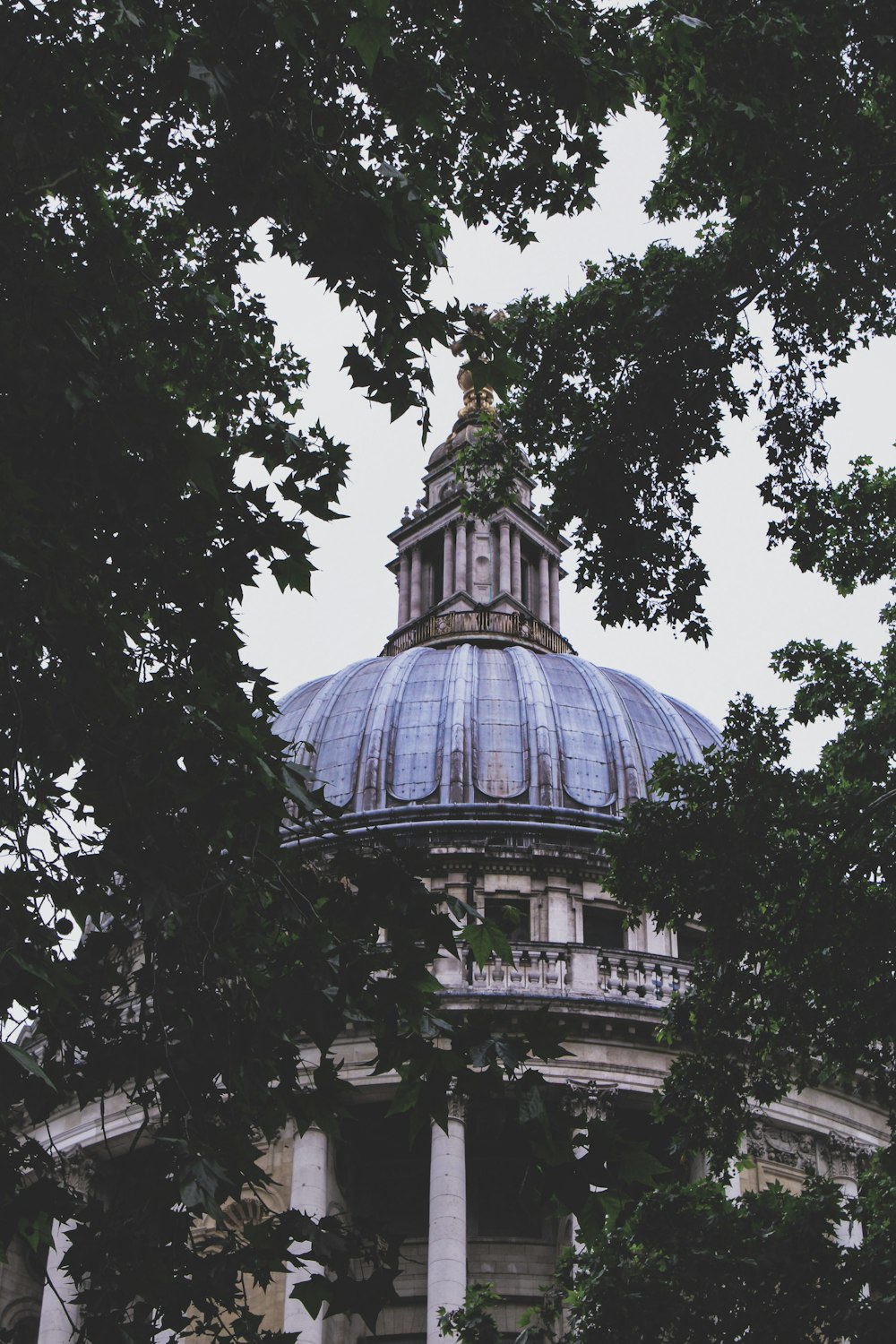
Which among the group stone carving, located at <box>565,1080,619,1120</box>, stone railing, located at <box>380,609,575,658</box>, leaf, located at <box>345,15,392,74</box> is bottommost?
leaf, located at <box>345,15,392,74</box>

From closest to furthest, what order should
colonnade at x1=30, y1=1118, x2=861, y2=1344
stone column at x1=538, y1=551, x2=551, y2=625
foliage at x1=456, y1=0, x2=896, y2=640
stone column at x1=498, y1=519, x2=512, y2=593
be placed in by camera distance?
foliage at x1=456, y1=0, x2=896, y2=640 < colonnade at x1=30, y1=1118, x2=861, y2=1344 < stone column at x1=498, y1=519, x2=512, y2=593 < stone column at x1=538, y1=551, x2=551, y2=625

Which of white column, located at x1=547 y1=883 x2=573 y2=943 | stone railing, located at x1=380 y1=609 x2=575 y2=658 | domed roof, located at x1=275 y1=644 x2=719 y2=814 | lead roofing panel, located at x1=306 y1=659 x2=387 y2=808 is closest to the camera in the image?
white column, located at x1=547 y1=883 x2=573 y2=943

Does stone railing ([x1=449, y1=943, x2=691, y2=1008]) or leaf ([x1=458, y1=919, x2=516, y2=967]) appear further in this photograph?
stone railing ([x1=449, y1=943, x2=691, y2=1008])

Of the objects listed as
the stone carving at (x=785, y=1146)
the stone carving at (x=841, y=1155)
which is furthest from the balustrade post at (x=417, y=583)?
the stone carving at (x=841, y=1155)

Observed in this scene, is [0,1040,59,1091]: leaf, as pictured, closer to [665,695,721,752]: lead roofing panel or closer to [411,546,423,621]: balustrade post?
[665,695,721,752]: lead roofing panel

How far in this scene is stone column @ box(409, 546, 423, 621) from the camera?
60094mm

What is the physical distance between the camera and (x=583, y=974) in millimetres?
38281

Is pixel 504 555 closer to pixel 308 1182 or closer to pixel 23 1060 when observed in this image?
pixel 308 1182

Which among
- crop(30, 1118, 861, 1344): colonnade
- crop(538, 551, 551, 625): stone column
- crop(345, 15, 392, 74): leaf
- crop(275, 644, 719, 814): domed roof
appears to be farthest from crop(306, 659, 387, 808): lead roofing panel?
crop(345, 15, 392, 74): leaf

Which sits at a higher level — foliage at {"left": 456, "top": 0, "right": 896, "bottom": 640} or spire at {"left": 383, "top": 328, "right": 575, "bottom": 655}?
spire at {"left": 383, "top": 328, "right": 575, "bottom": 655}

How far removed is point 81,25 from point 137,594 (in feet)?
20.9

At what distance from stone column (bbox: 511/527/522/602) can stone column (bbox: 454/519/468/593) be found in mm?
1646

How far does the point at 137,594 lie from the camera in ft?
36.4

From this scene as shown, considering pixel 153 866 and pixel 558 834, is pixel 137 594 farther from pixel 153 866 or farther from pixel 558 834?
pixel 558 834
